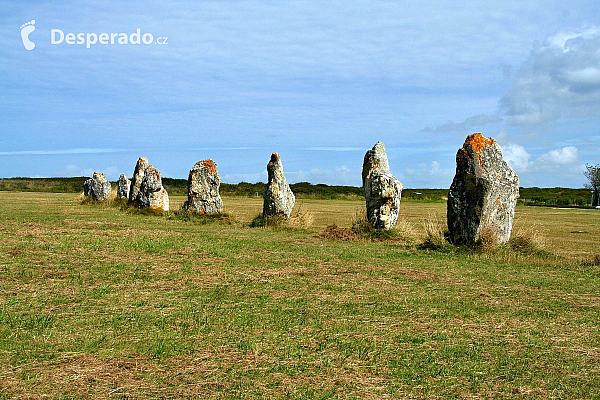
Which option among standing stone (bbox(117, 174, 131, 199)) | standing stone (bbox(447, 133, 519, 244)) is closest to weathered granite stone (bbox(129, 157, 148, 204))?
standing stone (bbox(117, 174, 131, 199))

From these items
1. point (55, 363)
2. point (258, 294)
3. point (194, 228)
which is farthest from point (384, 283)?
point (194, 228)

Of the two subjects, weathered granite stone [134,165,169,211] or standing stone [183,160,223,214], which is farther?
weathered granite stone [134,165,169,211]

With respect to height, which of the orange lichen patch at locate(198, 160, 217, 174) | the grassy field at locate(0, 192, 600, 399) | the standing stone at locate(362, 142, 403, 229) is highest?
the orange lichen patch at locate(198, 160, 217, 174)

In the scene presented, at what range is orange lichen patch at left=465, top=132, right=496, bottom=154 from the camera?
14.2m

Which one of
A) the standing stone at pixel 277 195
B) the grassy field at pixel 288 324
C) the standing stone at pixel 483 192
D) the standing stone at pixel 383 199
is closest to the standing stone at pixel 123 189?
the standing stone at pixel 277 195

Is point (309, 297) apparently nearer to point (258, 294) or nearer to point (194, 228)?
point (258, 294)

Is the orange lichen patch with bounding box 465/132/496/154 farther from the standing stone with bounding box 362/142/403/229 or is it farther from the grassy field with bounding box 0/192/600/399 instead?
the standing stone with bounding box 362/142/403/229

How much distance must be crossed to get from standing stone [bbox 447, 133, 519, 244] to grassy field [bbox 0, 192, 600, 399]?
1.33 meters

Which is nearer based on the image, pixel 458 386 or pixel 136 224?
pixel 458 386

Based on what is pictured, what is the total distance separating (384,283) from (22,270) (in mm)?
6293

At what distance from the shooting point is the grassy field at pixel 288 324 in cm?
489

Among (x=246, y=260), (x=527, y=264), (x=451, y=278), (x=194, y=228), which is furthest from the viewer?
(x=194, y=228)

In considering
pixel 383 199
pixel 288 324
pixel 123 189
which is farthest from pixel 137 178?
pixel 288 324

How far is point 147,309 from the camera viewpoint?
7250 millimetres
